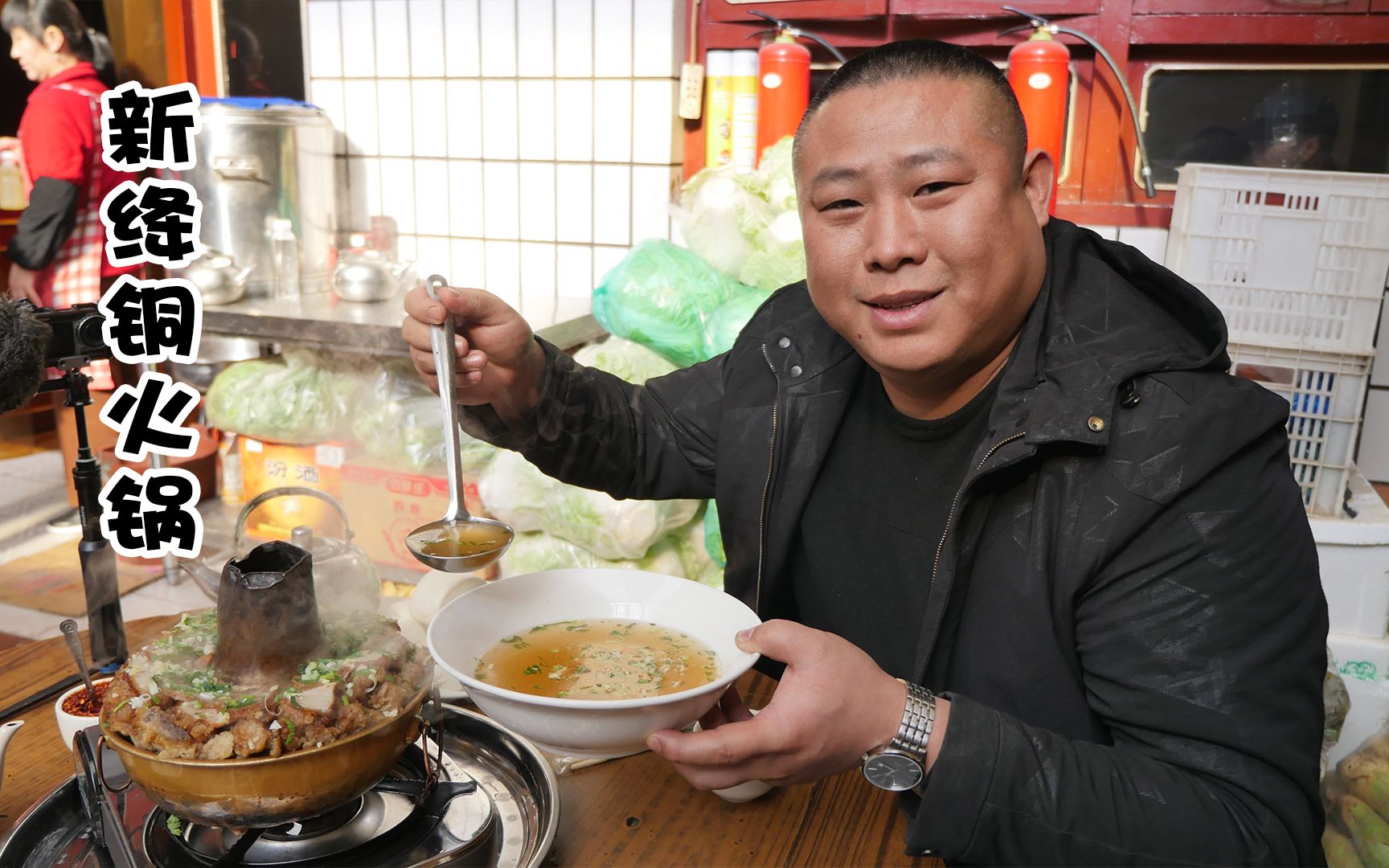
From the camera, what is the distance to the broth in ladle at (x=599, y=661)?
1232 mm

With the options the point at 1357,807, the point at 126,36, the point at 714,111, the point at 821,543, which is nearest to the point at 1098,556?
the point at 821,543

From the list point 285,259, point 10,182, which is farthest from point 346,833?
point 10,182

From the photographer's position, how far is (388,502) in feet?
11.9

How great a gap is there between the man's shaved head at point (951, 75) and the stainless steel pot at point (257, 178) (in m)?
3.14

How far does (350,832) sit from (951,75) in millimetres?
1258

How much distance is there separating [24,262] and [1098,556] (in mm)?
4674

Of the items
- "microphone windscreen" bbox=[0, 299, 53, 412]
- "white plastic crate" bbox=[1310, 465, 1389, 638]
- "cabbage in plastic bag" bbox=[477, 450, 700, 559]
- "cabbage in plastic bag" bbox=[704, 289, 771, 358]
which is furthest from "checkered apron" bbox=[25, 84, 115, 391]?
"white plastic crate" bbox=[1310, 465, 1389, 638]

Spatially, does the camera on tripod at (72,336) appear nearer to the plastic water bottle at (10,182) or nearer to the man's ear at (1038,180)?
the man's ear at (1038,180)

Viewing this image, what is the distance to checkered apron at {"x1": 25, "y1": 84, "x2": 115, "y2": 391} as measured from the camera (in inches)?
173

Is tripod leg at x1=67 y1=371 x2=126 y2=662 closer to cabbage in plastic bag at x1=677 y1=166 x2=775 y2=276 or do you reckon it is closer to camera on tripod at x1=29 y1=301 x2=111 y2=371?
camera on tripod at x1=29 y1=301 x2=111 y2=371

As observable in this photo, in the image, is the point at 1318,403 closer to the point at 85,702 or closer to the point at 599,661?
the point at 599,661

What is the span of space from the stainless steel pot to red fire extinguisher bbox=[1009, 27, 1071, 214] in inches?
110

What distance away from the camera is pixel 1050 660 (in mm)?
1374

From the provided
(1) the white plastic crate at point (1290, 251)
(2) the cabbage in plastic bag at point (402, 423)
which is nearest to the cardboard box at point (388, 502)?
(2) the cabbage in plastic bag at point (402, 423)
